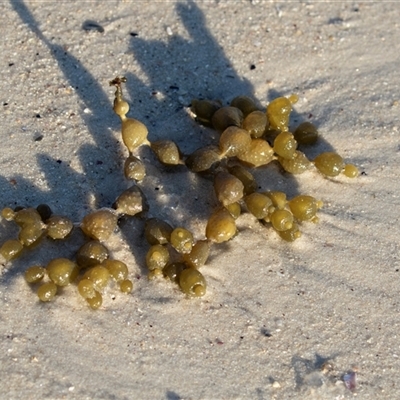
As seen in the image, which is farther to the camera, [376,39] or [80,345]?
[376,39]

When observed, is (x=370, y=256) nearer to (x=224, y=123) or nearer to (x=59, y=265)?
(x=224, y=123)

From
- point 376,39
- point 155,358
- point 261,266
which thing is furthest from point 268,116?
point 155,358

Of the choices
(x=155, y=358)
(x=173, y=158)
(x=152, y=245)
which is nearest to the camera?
(x=155, y=358)

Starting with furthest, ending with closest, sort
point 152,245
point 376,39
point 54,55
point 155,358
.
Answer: point 376,39, point 54,55, point 152,245, point 155,358

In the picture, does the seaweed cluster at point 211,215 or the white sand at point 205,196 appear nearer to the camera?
the white sand at point 205,196

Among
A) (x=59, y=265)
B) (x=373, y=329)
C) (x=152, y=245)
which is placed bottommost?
(x=373, y=329)
